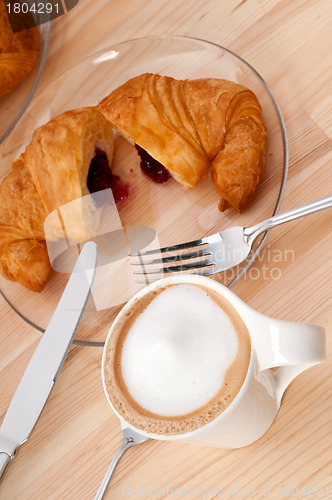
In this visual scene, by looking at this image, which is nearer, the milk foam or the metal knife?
the milk foam

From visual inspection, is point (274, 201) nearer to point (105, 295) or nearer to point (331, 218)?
point (331, 218)

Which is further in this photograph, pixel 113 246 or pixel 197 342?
pixel 113 246

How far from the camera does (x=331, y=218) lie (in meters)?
0.86

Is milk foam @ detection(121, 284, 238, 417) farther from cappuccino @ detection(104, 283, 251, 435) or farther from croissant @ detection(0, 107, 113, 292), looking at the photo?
croissant @ detection(0, 107, 113, 292)

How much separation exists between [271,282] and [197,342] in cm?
26

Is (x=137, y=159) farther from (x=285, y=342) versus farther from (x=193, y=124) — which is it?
(x=285, y=342)

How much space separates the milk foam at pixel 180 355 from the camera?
2.07 feet

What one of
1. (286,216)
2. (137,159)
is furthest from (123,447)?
(137,159)

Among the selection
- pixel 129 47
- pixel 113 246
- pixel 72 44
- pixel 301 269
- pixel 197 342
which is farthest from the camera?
pixel 72 44

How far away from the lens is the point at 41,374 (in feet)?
2.79

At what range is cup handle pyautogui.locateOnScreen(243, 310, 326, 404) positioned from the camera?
0.59 metres

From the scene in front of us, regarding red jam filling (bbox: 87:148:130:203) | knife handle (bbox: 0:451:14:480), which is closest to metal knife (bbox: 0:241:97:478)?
knife handle (bbox: 0:451:14:480)

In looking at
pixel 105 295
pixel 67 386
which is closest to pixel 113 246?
pixel 105 295

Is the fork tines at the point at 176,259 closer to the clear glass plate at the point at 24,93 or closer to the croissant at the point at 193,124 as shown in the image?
the croissant at the point at 193,124
